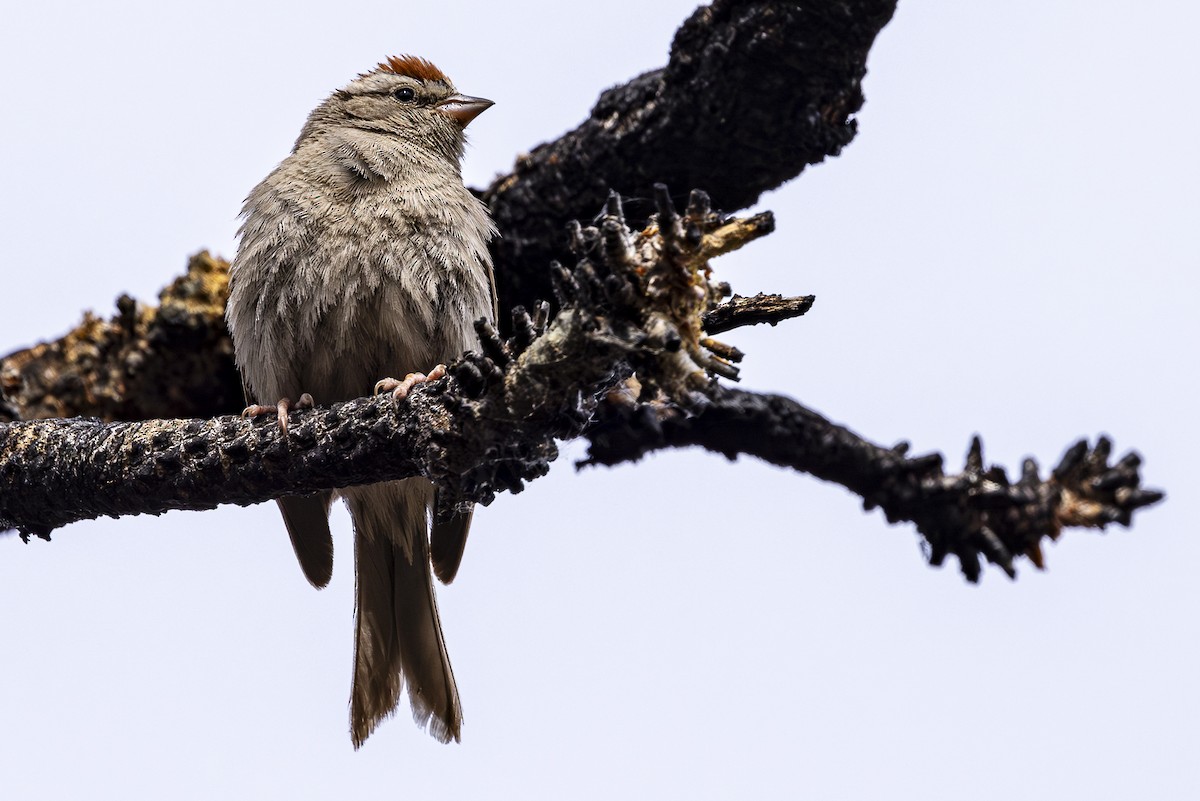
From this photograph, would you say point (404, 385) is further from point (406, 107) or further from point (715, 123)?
point (406, 107)

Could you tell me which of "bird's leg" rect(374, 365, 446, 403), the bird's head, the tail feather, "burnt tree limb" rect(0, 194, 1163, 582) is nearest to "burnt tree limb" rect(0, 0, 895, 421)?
the bird's head

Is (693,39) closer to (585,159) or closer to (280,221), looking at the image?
(585,159)

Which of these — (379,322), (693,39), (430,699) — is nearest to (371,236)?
(379,322)

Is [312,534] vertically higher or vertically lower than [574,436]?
higher

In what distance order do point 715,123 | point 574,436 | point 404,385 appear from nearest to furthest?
point 574,436, point 404,385, point 715,123

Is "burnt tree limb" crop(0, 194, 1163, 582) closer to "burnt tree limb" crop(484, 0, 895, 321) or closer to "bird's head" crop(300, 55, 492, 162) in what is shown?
"burnt tree limb" crop(484, 0, 895, 321)

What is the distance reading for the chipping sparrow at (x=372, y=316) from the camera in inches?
164

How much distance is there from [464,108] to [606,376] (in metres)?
3.21

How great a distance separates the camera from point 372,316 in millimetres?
4148

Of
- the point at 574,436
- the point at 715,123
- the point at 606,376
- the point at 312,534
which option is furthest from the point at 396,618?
the point at 606,376

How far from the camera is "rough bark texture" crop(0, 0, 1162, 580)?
2.51 meters

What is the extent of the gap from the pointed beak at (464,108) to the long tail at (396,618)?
1.80 meters

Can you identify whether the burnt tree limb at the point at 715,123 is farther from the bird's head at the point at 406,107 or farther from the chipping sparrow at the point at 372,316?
the chipping sparrow at the point at 372,316

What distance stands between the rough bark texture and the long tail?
2.86ft
